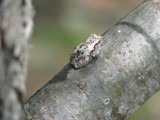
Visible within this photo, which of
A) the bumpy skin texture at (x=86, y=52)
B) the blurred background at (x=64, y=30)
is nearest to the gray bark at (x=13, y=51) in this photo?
the bumpy skin texture at (x=86, y=52)

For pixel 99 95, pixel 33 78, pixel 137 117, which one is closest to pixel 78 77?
pixel 99 95

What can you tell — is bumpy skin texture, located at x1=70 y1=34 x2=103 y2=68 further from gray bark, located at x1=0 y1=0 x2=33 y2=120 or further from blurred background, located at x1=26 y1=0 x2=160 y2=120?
blurred background, located at x1=26 y1=0 x2=160 y2=120

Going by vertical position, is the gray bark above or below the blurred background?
below

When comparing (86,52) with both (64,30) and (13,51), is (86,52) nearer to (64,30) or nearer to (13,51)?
(13,51)

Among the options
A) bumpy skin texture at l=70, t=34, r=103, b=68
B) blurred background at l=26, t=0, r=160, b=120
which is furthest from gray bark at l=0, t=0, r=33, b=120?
blurred background at l=26, t=0, r=160, b=120

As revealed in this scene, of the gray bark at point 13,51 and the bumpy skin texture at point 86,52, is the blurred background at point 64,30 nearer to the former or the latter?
the bumpy skin texture at point 86,52

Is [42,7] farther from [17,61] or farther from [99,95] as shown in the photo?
[17,61]

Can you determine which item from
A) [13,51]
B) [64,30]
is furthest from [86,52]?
[64,30]
